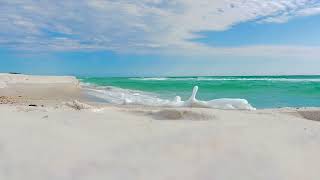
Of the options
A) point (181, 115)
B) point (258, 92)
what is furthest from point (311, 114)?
point (258, 92)

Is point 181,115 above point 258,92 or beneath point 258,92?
beneath

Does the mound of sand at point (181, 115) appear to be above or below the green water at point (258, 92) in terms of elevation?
below

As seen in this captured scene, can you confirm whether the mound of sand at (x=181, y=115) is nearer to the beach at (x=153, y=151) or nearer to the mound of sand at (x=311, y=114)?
the beach at (x=153, y=151)

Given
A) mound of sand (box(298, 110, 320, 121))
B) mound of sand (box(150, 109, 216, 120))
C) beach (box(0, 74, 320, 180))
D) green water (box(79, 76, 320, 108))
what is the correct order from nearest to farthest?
1. beach (box(0, 74, 320, 180))
2. mound of sand (box(150, 109, 216, 120))
3. mound of sand (box(298, 110, 320, 121))
4. green water (box(79, 76, 320, 108))

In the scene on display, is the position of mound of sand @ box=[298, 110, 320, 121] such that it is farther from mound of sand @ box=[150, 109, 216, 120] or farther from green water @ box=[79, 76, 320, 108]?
green water @ box=[79, 76, 320, 108]

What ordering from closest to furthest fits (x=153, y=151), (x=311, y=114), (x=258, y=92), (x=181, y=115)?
(x=153, y=151) < (x=181, y=115) < (x=311, y=114) < (x=258, y=92)

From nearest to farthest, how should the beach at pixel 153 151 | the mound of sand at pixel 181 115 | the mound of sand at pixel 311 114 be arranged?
the beach at pixel 153 151
the mound of sand at pixel 181 115
the mound of sand at pixel 311 114

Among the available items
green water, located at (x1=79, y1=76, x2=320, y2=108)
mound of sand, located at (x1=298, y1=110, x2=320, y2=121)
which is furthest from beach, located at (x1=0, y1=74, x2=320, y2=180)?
green water, located at (x1=79, y1=76, x2=320, y2=108)

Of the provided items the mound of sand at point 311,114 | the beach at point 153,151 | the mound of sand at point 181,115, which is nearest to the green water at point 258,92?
the mound of sand at point 311,114

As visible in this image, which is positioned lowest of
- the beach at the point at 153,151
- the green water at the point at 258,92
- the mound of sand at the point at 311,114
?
the beach at the point at 153,151

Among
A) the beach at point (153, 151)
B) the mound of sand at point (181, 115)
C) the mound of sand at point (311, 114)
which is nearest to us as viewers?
the beach at point (153, 151)

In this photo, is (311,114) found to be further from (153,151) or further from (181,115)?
(153,151)

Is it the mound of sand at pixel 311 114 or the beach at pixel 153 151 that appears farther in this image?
the mound of sand at pixel 311 114

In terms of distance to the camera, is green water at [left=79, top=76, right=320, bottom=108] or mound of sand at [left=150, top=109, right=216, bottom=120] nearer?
mound of sand at [left=150, top=109, right=216, bottom=120]
